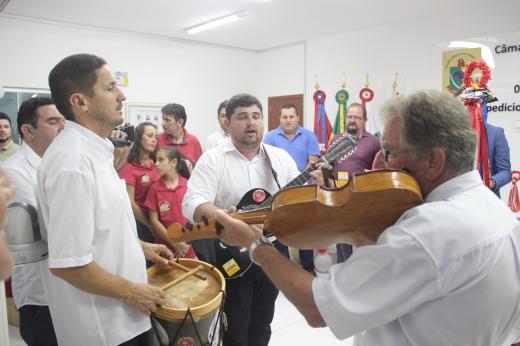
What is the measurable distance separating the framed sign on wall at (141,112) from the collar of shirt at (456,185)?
20.0 feet

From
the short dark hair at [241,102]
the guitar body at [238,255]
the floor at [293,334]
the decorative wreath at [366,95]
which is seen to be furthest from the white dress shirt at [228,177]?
the decorative wreath at [366,95]

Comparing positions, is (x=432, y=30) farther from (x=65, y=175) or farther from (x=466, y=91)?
(x=65, y=175)

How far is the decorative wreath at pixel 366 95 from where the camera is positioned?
6.05m

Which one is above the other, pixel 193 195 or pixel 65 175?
pixel 65 175

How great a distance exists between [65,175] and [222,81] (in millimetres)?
6624

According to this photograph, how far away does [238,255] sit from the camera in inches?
88.4

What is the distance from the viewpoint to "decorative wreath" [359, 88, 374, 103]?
238 inches

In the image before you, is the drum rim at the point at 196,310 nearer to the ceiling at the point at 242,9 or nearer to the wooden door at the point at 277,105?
the ceiling at the point at 242,9

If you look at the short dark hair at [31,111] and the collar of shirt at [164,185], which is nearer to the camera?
the short dark hair at [31,111]

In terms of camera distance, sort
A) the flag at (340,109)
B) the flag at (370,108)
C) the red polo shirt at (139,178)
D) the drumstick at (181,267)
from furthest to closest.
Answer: the flag at (340,109), the flag at (370,108), the red polo shirt at (139,178), the drumstick at (181,267)

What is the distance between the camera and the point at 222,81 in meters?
7.70

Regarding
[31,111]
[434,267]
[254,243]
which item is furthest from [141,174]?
[434,267]

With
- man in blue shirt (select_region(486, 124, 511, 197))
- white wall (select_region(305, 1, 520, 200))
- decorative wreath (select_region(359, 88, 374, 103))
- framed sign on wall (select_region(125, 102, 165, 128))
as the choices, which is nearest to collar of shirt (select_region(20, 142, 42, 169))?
man in blue shirt (select_region(486, 124, 511, 197))

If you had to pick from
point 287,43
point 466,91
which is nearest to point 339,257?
point 466,91
